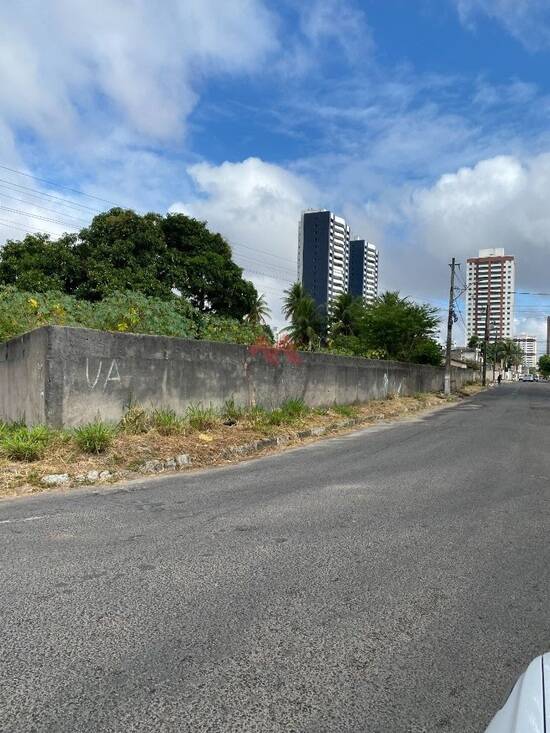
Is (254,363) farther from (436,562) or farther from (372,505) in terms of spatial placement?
(436,562)

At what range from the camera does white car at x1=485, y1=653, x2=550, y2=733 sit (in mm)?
1482

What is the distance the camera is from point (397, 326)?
1129 inches

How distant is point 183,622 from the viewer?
3.34 m

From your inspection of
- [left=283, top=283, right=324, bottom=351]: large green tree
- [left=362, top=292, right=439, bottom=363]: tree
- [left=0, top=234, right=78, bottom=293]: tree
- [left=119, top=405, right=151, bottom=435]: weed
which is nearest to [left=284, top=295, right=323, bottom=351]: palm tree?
[left=283, top=283, right=324, bottom=351]: large green tree

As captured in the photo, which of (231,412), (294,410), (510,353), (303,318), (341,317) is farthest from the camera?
(510,353)

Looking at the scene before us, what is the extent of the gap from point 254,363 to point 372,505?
753cm

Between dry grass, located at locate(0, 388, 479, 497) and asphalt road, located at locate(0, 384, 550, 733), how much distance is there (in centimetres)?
92

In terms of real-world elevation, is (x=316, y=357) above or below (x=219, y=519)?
above

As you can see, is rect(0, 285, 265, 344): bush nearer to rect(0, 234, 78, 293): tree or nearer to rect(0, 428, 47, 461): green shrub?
rect(0, 428, 47, 461): green shrub

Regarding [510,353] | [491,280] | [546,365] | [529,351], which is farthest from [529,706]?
[529,351]

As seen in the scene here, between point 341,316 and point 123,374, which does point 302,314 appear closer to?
point 341,316

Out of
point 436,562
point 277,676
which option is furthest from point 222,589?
point 436,562

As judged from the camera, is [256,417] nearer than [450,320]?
Yes

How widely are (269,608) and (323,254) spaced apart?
5237 cm
